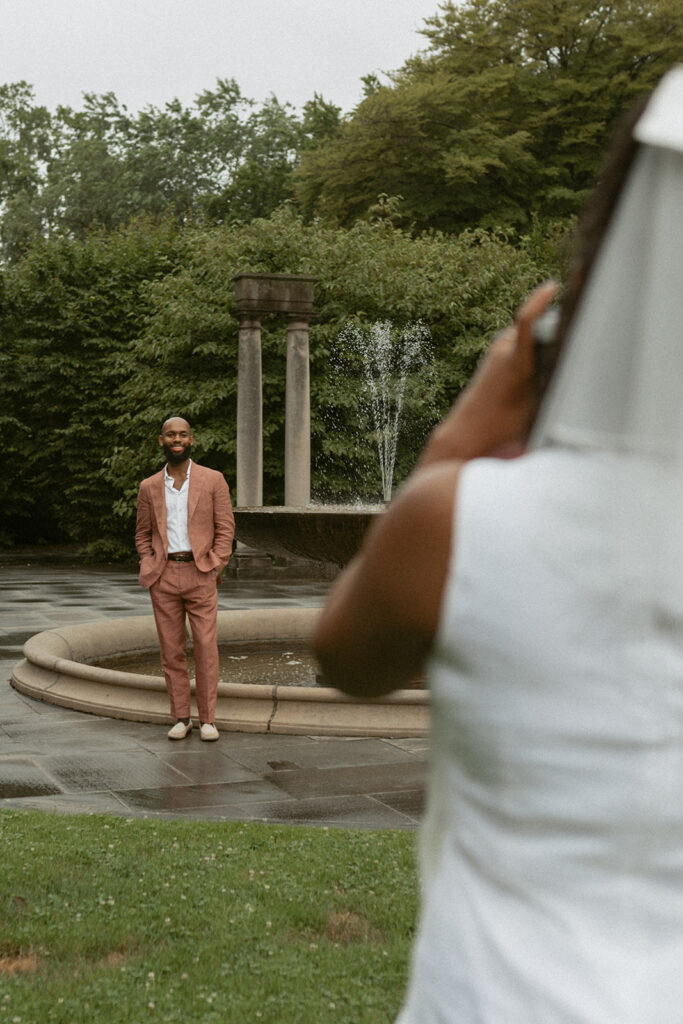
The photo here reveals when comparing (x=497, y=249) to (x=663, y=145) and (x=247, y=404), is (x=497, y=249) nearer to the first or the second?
(x=247, y=404)

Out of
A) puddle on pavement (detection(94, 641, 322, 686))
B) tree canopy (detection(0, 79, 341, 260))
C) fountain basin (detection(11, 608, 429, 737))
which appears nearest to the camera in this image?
fountain basin (detection(11, 608, 429, 737))

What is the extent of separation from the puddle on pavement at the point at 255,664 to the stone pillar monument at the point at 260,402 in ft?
29.6

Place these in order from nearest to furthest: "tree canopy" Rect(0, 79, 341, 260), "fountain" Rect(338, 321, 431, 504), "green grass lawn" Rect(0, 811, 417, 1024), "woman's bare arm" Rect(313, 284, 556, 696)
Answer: "woman's bare arm" Rect(313, 284, 556, 696), "green grass lawn" Rect(0, 811, 417, 1024), "fountain" Rect(338, 321, 431, 504), "tree canopy" Rect(0, 79, 341, 260)

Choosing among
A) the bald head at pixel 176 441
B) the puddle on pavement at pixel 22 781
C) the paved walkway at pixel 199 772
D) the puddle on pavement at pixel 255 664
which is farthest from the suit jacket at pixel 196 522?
the puddle on pavement at pixel 255 664

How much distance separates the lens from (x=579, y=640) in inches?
45.3

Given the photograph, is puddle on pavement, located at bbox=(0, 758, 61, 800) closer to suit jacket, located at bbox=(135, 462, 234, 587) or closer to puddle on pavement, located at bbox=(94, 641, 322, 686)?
suit jacket, located at bbox=(135, 462, 234, 587)

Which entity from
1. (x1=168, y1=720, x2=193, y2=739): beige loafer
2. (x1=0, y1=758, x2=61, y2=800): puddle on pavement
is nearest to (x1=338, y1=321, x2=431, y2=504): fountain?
(x1=168, y1=720, x2=193, y2=739): beige loafer

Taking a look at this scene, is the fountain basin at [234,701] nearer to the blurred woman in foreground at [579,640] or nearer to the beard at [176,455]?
the beard at [176,455]

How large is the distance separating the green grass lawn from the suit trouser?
6.59ft

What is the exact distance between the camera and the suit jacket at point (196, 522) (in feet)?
25.6

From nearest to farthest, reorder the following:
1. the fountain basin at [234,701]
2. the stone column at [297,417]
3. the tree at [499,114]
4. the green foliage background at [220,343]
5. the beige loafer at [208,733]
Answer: the beige loafer at [208,733] → the fountain basin at [234,701] → the stone column at [297,417] → the green foliage background at [220,343] → the tree at [499,114]

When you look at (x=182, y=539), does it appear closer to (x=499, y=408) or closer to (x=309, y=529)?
(x=309, y=529)

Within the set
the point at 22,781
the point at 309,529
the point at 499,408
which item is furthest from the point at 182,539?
the point at 499,408

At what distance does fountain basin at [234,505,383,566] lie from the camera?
9891 millimetres
